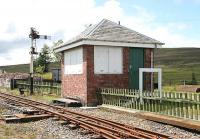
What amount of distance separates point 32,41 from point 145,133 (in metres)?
22.9

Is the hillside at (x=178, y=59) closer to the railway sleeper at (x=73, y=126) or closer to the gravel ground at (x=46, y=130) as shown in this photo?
the gravel ground at (x=46, y=130)

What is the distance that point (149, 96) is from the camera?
1568cm

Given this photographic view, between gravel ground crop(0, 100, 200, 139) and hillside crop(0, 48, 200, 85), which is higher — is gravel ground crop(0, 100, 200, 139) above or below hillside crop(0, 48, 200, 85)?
below

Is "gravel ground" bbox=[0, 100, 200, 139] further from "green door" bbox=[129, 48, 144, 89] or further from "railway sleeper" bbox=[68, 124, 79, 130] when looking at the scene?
"green door" bbox=[129, 48, 144, 89]

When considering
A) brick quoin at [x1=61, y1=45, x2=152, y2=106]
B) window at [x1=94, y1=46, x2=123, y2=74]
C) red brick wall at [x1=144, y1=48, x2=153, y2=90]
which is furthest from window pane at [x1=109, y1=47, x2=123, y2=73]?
red brick wall at [x1=144, y1=48, x2=153, y2=90]

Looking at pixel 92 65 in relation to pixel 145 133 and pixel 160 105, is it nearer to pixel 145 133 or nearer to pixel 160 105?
pixel 160 105

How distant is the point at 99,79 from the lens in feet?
67.0

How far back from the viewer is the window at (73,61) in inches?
831

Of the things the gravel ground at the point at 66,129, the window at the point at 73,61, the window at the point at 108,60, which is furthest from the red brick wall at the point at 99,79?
the gravel ground at the point at 66,129

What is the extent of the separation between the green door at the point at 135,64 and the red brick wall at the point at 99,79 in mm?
283

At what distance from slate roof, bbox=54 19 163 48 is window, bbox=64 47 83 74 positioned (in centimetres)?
74

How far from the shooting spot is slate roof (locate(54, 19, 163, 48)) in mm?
20453

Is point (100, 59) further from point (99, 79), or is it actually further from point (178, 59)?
point (178, 59)

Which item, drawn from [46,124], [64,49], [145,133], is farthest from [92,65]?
[145,133]
